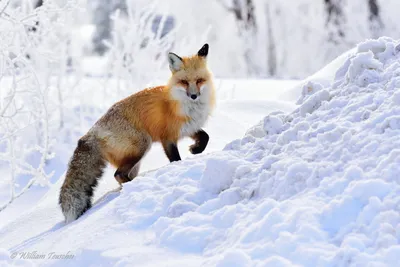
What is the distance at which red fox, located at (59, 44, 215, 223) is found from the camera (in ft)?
20.4

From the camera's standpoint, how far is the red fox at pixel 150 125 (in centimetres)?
621

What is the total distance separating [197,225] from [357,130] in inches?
46.7

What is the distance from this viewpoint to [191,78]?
21.4 ft

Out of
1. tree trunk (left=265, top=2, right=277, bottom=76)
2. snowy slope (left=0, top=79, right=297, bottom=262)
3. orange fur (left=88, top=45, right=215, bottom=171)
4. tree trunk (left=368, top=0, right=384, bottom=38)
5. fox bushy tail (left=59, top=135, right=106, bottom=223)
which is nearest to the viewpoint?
fox bushy tail (left=59, top=135, right=106, bottom=223)

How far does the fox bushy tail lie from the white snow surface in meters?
0.29

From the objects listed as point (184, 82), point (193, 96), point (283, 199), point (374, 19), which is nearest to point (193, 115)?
point (193, 96)

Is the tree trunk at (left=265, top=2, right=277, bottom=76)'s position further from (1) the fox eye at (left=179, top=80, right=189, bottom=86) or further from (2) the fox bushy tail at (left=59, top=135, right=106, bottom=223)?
(2) the fox bushy tail at (left=59, top=135, right=106, bottom=223)

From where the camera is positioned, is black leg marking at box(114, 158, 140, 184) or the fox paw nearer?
black leg marking at box(114, 158, 140, 184)

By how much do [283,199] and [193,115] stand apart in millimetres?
2687

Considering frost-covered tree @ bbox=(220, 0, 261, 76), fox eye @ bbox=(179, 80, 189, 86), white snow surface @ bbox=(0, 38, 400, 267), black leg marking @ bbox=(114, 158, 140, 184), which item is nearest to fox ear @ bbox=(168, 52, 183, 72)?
fox eye @ bbox=(179, 80, 189, 86)

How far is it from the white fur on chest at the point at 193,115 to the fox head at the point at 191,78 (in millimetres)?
59

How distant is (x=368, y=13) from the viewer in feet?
72.0

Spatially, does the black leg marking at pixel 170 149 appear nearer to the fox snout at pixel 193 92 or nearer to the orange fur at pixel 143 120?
the orange fur at pixel 143 120

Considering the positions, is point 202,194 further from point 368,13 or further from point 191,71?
point 368,13
